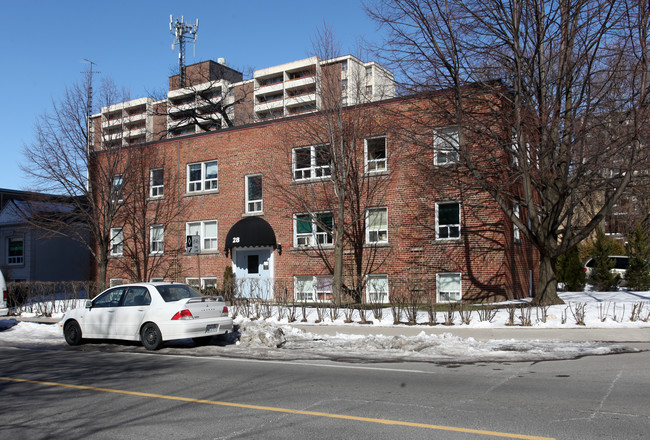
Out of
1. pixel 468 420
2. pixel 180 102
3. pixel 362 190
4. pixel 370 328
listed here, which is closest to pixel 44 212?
pixel 362 190

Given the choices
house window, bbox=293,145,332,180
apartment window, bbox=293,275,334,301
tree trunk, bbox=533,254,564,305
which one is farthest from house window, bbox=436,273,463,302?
house window, bbox=293,145,332,180

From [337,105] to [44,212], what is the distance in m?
15.7

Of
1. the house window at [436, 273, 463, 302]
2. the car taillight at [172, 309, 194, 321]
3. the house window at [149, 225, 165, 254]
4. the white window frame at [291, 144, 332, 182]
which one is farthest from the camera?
the house window at [149, 225, 165, 254]

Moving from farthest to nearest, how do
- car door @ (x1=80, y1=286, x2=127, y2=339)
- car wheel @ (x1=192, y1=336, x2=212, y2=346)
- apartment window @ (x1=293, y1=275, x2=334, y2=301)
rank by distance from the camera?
apartment window @ (x1=293, y1=275, x2=334, y2=301), car wheel @ (x1=192, y1=336, x2=212, y2=346), car door @ (x1=80, y1=286, x2=127, y2=339)

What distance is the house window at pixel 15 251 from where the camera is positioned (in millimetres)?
36188

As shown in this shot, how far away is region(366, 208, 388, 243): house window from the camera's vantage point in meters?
24.1

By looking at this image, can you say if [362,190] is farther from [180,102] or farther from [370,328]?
[180,102]

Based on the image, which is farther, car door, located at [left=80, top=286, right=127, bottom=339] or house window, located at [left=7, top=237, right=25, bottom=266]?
house window, located at [left=7, top=237, right=25, bottom=266]

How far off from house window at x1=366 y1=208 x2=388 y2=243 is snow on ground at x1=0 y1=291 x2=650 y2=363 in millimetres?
7059

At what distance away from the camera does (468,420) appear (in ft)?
21.6

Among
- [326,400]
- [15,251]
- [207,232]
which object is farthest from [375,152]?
[15,251]

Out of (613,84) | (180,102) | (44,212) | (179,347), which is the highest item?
(180,102)

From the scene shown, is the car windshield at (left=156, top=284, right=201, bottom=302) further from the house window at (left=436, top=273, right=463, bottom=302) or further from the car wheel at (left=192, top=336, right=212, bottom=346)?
the house window at (left=436, top=273, right=463, bottom=302)

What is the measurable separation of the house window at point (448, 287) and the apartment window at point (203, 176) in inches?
477
